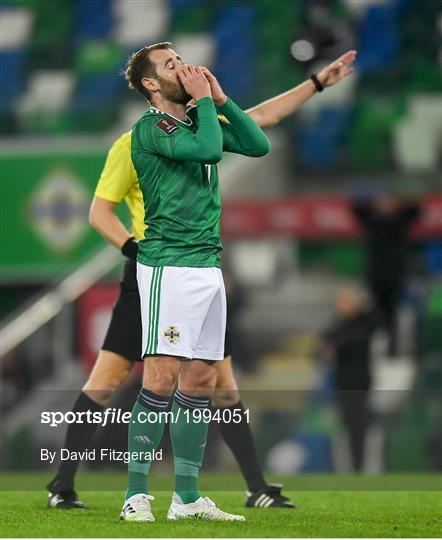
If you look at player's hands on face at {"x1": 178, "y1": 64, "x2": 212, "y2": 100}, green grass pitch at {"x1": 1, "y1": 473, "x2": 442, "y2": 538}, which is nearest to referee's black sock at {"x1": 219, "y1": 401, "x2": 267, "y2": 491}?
green grass pitch at {"x1": 1, "y1": 473, "x2": 442, "y2": 538}

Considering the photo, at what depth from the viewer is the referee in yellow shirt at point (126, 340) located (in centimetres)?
697

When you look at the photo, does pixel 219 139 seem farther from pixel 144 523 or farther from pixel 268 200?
pixel 268 200

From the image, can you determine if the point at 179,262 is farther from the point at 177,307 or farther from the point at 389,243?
the point at 389,243

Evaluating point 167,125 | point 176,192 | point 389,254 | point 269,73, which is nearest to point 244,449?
point 176,192

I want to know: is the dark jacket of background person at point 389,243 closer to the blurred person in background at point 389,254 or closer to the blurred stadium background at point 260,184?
the blurred person in background at point 389,254

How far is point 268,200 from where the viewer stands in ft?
55.0

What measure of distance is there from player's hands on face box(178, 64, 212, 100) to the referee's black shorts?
1349mm

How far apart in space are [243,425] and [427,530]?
1.58 m

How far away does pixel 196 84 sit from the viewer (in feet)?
19.3

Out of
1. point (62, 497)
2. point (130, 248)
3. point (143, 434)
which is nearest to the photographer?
point (143, 434)

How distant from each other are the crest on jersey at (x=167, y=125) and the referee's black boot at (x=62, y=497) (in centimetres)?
191

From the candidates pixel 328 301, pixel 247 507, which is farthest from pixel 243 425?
pixel 328 301

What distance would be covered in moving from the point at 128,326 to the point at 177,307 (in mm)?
1213

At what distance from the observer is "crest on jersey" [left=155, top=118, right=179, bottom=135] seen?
5.87 metres
